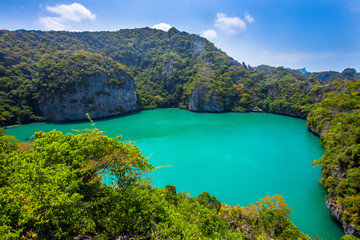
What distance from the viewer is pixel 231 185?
51.5 feet

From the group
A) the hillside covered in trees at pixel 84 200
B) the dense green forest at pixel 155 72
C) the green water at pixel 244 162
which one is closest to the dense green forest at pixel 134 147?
the hillside covered in trees at pixel 84 200

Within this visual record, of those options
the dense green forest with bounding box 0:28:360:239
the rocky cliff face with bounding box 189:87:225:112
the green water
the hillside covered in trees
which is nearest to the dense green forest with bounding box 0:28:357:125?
the dense green forest with bounding box 0:28:360:239

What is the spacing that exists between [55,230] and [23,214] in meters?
0.87

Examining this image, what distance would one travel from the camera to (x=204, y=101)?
174 feet

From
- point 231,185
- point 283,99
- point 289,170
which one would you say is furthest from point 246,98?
point 231,185

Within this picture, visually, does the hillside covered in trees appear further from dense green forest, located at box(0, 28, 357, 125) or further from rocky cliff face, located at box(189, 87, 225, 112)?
rocky cliff face, located at box(189, 87, 225, 112)

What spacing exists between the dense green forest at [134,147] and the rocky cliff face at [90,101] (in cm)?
183

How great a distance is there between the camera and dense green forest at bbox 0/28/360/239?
452cm

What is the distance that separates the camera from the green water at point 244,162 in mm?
13422

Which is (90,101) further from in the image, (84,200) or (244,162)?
(84,200)

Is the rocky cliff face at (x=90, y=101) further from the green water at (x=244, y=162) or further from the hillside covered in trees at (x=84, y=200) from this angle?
the hillside covered in trees at (x=84, y=200)

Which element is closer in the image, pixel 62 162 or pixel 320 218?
pixel 62 162

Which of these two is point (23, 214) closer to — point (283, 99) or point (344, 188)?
point (344, 188)

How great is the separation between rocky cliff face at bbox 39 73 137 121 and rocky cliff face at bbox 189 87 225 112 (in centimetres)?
2136
